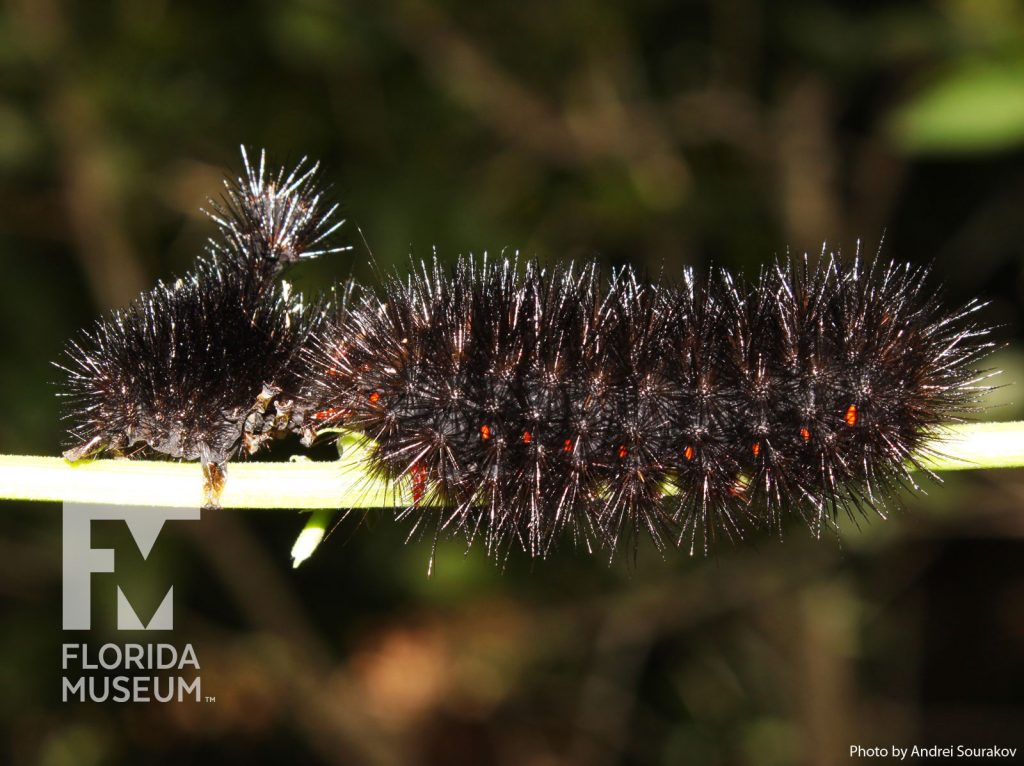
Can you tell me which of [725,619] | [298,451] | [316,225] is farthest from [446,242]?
[725,619]

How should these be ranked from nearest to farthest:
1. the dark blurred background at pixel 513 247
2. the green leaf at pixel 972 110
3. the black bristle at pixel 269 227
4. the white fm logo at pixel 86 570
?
1. the black bristle at pixel 269 227
2. the green leaf at pixel 972 110
3. the white fm logo at pixel 86 570
4. the dark blurred background at pixel 513 247

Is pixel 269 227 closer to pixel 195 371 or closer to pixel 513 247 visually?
pixel 195 371

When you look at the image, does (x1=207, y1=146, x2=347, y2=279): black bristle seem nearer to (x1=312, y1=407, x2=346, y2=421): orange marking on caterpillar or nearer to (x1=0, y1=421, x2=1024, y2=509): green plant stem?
(x1=312, y1=407, x2=346, y2=421): orange marking on caterpillar

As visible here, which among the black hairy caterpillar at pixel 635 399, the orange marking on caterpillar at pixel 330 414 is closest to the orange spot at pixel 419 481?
the black hairy caterpillar at pixel 635 399

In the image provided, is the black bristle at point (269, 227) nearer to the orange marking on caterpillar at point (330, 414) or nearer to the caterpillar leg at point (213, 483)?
the orange marking on caterpillar at point (330, 414)

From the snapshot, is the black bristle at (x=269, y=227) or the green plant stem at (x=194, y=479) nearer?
the green plant stem at (x=194, y=479)

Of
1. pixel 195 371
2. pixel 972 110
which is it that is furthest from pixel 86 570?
pixel 972 110

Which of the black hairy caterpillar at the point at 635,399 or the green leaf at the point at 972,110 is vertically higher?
the green leaf at the point at 972,110
